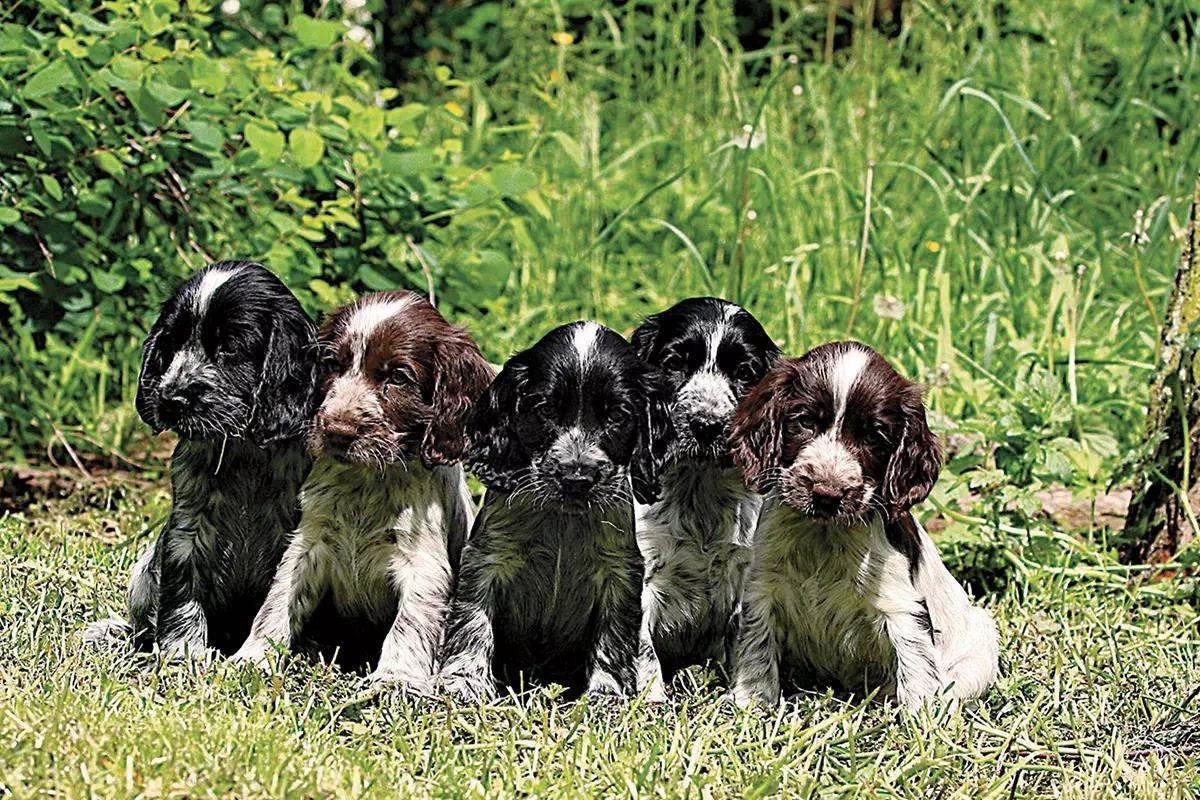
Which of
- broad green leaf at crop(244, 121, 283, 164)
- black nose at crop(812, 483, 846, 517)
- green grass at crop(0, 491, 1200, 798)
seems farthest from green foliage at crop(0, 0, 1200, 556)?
black nose at crop(812, 483, 846, 517)

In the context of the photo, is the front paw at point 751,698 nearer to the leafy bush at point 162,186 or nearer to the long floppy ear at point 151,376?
the long floppy ear at point 151,376

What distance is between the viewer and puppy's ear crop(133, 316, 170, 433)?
484cm

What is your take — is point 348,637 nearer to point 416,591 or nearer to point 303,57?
point 416,591

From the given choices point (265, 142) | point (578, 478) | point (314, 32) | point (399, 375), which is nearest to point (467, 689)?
point (578, 478)

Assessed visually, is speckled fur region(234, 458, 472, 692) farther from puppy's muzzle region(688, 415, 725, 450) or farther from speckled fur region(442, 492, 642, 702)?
puppy's muzzle region(688, 415, 725, 450)

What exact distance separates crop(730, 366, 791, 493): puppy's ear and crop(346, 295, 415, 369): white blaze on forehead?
1.17m

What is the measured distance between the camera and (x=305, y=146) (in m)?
6.82

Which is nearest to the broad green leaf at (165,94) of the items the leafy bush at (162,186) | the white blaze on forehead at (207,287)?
the leafy bush at (162,186)

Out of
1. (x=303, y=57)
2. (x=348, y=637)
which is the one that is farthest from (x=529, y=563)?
(x=303, y=57)

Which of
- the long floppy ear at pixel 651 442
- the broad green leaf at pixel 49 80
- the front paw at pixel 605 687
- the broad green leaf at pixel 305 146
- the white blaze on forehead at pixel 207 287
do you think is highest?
the broad green leaf at pixel 49 80

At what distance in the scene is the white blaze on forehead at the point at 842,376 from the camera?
4625 mm

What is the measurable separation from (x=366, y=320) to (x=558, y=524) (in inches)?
35.5

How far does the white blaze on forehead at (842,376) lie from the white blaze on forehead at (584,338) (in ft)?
2.40

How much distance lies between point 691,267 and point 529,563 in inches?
178
